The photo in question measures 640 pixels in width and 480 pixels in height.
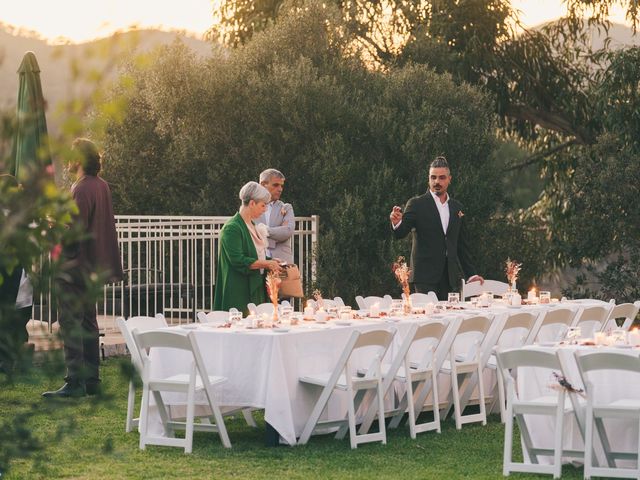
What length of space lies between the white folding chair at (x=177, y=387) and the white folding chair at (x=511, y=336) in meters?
2.25

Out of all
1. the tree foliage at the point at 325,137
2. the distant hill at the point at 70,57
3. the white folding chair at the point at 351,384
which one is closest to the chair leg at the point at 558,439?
the white folding chair at the point at 351,384

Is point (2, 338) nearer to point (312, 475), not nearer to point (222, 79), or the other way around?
point (312, 475)

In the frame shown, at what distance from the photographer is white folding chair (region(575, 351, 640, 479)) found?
700cm

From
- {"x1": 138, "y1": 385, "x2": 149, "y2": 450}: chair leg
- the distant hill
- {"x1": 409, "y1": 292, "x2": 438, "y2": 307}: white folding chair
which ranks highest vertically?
the distant hill

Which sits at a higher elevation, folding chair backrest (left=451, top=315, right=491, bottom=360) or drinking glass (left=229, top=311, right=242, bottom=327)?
drinking glass (left=229, top=311, right=242, bottom=327)

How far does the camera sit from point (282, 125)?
17.7 meters

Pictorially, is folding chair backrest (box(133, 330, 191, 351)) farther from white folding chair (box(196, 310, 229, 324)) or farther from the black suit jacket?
the black suit jacket

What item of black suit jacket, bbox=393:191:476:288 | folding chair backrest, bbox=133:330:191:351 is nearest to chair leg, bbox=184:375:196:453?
folding chair backrest, bbox=133:330:191:351

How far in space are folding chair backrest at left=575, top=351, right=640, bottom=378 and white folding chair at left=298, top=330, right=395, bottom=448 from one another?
1588 mm

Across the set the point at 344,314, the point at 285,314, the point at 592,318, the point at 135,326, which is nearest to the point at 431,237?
the point at 592,318

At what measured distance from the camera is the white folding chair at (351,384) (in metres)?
8.17

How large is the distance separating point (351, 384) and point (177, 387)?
1146mm

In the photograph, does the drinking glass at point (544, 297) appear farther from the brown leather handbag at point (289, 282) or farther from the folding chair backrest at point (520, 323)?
the brown leather handbag at point (289, 282)

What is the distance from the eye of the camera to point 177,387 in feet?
26.9
